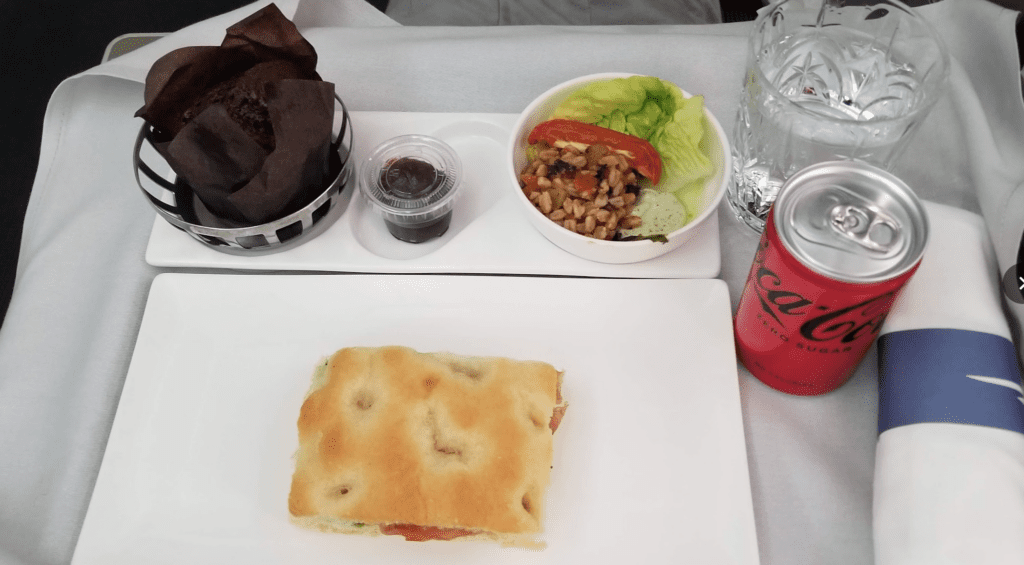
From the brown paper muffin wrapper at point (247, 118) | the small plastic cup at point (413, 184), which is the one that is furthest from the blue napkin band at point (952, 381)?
the brown paper muffin wrapper at point (247, 118)

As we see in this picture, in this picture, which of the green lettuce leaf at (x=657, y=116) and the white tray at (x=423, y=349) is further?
the green lettuce leaf at (x=657, y=116)

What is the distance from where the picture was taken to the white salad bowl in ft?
3.24

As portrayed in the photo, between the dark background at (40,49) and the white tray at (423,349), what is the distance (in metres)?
1.33

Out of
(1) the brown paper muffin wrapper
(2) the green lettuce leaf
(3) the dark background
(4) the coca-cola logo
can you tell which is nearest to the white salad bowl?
(2) the green lettuce leaf

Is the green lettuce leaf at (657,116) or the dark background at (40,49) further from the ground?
the green lettuce leaf at (657,116)

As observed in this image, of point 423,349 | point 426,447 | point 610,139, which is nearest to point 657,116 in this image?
point 610,139

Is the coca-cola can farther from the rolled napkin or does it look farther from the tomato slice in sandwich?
the tomato slice in sandwich

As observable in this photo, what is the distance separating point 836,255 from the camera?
73 centimetres

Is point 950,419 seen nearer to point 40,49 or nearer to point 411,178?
point 411,178

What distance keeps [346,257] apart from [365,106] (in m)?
0.33

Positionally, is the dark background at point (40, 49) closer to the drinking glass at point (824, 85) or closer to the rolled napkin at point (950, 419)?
the drinking glass at point (824, 85)

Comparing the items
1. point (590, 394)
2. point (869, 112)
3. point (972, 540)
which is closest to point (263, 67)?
point (590, 394)

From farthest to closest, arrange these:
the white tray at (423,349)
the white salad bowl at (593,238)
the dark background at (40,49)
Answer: the dark background at (40,49) < the white salad bowl at (593,238) < the white tray at (423,349)

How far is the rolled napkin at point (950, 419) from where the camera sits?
2.40 ft
